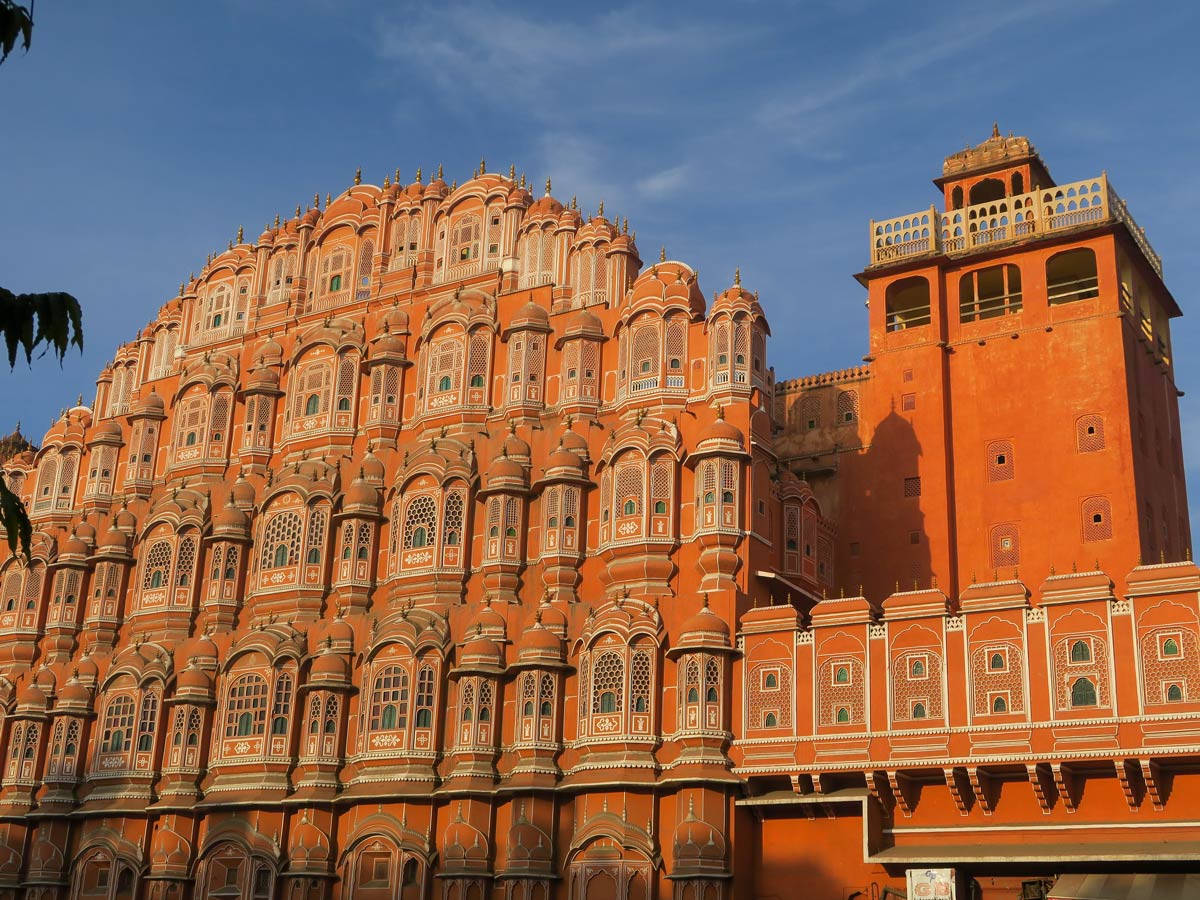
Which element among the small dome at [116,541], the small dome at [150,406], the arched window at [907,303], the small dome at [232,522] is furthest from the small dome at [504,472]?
the small dome at [150,406]

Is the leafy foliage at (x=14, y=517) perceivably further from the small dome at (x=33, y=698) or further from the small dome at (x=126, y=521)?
the small dome at (x=126, y=521)

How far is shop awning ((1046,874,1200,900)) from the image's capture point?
26.6 meters

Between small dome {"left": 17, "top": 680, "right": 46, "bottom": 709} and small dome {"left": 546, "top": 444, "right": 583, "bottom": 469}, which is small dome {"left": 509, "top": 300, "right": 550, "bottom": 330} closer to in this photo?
small dome {"left": 546, "top": 444, "right": 583, "bottom": 469}

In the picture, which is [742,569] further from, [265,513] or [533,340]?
[265,513]

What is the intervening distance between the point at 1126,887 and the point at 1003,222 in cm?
1933

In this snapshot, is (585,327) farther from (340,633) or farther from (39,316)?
(39,316)

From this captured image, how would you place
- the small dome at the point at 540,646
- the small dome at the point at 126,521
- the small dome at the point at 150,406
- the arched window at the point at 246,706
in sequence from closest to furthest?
1. the small dome at the point at 540,646
2. the arched window at the point at 246,706
3. the small dome at the point at 126,521
4. the small dome at the point at 150,406

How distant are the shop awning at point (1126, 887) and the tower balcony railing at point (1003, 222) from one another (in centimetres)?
1775

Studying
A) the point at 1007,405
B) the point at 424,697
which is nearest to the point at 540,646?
the point at 424,697

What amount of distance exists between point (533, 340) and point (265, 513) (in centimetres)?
877

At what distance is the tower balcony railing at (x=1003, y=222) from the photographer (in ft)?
127

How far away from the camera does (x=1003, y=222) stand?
40.1m

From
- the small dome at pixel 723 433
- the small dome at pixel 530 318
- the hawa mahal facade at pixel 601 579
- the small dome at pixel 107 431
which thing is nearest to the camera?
the hawa mahal facade at pixel 601 579

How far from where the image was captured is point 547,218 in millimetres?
40156
